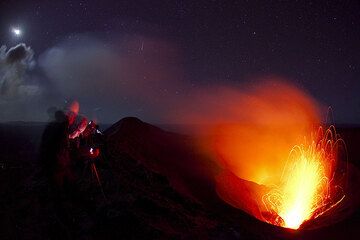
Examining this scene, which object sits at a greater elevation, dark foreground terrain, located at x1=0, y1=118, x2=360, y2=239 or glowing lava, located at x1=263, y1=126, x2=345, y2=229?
glowing lava, located at x1=263, y1=126, x2=345, y2=229

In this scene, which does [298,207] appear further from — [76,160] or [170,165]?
[76,160]

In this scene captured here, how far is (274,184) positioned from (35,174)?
16.6 metres

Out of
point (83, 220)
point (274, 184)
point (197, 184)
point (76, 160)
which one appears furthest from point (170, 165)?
point (274, 184)

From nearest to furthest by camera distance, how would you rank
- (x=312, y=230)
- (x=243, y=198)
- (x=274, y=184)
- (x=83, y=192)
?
(x=83, y=192), (x=312, y=230), (x=243, y=198), (x=274, y=184)

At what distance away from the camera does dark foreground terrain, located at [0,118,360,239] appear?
32.8ft

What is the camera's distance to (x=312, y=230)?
14742 mm

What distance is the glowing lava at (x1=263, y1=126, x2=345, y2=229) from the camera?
19902mm

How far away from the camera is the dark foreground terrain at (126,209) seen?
32.8 feet

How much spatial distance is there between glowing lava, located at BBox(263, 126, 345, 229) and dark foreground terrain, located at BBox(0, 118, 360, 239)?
3.73 metres

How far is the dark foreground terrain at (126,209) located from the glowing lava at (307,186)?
12.2 feet

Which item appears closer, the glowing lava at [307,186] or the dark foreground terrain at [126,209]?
the dark foreground terrain at [126,209]

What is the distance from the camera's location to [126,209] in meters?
10.8

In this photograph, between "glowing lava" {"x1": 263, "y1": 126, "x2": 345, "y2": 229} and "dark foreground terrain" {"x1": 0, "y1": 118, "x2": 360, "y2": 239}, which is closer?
"dark foreground terrain" {"x1": 0, "y1": 118, "x2": 360, "y2": 239}

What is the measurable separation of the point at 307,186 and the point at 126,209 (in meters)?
16.5
